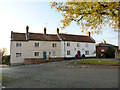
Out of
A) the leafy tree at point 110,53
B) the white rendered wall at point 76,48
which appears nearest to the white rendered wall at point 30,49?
the white rendered wall at point 76,48

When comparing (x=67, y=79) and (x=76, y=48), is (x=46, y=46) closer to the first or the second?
(x=76, y=48)

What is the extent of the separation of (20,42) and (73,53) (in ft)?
53.6

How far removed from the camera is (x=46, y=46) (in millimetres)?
34656

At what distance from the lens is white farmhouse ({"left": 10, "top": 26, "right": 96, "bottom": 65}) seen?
3219cm

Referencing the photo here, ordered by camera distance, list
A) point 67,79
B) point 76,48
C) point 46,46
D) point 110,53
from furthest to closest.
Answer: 1. point 110,53
2. point 76,48
3. point 46,46
4. point 67,79

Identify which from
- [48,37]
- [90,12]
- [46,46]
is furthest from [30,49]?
[90,12]

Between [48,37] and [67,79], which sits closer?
[67,79]

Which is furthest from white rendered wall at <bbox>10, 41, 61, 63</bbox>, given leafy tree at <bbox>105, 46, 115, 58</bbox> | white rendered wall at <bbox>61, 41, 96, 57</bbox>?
leafy tree at <bbox>105, 46, 115, 58</bbox>

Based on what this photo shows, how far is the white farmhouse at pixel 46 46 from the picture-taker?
3219cm

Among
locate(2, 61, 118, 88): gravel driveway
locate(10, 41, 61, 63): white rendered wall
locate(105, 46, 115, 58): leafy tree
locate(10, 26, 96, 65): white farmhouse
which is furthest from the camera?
locate(105, 46, 115, 58): leafy tree

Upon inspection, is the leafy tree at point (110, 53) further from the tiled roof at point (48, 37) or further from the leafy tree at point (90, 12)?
the leafy tree at point (90, 12)

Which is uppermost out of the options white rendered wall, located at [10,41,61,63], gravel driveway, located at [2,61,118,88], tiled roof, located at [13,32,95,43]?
tiled roof, located at [13,32,95,43]

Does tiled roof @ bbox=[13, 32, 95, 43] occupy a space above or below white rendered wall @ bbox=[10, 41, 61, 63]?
above

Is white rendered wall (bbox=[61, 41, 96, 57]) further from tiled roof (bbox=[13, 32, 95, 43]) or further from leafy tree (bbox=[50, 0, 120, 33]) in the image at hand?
leafy tree (bbox=[50, 0, 120, 33])
